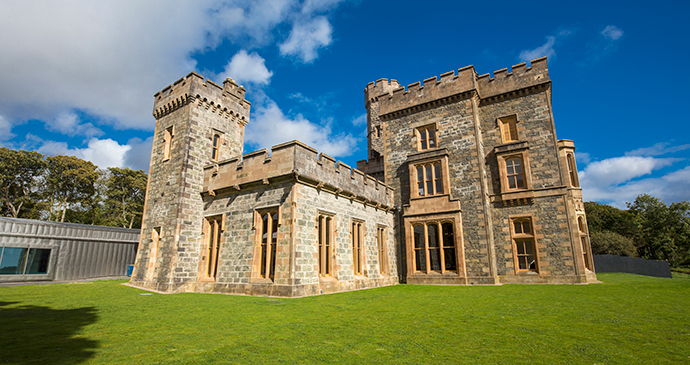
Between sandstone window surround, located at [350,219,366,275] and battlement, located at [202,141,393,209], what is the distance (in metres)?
1.24

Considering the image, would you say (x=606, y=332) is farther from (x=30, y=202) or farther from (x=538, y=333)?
(x=30, y=202)

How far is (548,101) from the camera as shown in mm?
16719

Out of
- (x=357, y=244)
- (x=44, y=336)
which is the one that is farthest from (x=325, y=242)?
(x=44, y=336)

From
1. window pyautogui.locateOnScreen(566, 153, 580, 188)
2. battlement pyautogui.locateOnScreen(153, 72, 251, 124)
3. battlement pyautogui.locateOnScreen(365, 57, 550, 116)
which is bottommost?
window pyautogui.locateOnScreen(566, 153, 580, 188)

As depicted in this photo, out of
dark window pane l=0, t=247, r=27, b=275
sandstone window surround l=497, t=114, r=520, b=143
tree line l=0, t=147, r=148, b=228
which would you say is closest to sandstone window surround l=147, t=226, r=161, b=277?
dark window pane l=0, t=247, r=27, b=275

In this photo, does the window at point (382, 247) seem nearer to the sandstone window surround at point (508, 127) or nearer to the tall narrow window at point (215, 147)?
the sandstone window surround at point (508, 127)

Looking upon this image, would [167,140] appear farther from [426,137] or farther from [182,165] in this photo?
[426,137]

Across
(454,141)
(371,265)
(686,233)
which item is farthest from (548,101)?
(686,233)

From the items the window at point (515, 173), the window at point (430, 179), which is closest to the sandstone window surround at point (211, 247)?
the window at point (430, 179)

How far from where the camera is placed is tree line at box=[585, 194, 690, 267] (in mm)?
39094

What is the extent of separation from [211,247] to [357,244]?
21.6 ft

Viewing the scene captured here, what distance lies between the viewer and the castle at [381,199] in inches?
500

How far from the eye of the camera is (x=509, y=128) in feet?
58.3

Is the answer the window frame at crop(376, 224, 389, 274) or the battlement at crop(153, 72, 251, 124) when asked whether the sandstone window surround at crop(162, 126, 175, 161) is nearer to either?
the battlement at crop(153, 72, 251, 124)
